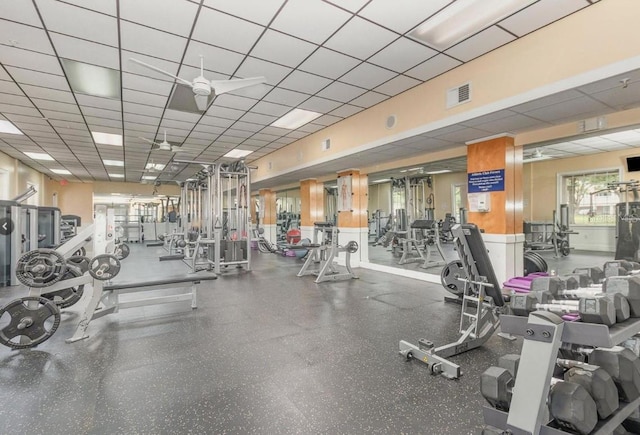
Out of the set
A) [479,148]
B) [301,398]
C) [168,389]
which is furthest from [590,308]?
[479,148]

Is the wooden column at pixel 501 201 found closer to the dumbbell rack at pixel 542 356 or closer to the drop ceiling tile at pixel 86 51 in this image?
the dumbbell rack at pixel 542 356

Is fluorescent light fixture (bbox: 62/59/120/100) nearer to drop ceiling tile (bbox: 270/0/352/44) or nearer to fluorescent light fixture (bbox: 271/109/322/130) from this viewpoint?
drop ceiling tile (bbox: 270/0/352/44)

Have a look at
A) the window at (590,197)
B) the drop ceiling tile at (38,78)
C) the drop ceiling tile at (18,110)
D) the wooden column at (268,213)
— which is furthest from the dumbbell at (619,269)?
the wooden column at (268,213)

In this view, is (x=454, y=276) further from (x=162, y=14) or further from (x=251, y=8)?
(x=162, y=14)

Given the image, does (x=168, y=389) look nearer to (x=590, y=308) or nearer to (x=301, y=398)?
(x=301, y=398)

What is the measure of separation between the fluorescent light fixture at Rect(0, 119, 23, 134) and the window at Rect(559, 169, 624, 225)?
13407mm

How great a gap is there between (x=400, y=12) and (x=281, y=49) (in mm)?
1302

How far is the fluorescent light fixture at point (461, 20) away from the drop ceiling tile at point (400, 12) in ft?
0.30

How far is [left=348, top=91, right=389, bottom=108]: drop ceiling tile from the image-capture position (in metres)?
4.83

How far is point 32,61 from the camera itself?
3680 millimetres

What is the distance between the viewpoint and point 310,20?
3008mm

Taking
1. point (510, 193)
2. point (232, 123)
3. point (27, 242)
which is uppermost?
point (232, 123)

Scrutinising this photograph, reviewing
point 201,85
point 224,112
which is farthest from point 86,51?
point 224,112

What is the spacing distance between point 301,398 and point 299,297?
2539 millimetres
